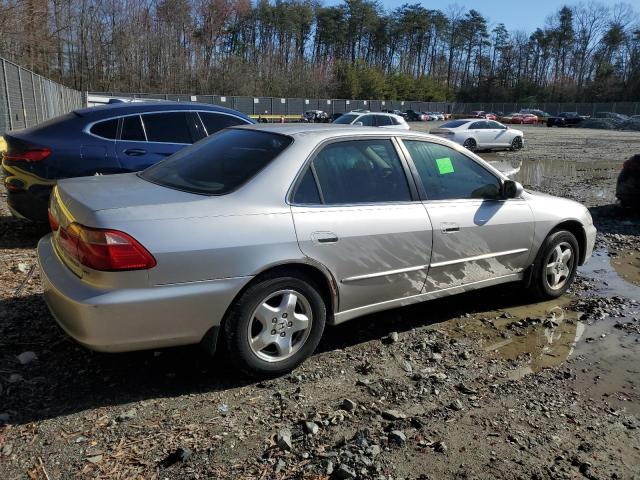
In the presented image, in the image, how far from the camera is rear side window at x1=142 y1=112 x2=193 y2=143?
6.66 m

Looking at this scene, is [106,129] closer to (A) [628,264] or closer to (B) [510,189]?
(B) [510,189]

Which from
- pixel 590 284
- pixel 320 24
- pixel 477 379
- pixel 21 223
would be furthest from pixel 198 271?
pixel 320 24

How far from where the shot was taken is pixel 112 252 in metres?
2.91

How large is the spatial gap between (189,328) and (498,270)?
2.81 metres

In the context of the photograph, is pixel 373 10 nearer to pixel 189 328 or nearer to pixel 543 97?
pixel 543 97

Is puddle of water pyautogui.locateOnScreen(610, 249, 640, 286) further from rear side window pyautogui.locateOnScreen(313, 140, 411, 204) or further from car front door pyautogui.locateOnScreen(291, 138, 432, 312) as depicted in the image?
rear side window pyautogui.locateOnScreen(313, 140, 411, 204)

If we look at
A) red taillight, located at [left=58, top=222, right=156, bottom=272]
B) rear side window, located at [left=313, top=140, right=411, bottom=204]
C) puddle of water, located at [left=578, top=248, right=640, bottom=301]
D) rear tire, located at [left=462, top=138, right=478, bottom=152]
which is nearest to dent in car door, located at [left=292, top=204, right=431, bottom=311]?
rear side window, located at [left=313, top=140, right=411, bottom=204]

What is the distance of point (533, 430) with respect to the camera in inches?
122

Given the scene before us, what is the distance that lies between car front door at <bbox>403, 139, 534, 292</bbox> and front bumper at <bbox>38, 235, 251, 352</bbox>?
173 cm

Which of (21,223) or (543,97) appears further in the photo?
(543,97)

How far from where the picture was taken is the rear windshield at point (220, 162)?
140 inches

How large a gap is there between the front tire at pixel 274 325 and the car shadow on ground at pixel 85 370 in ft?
0.57

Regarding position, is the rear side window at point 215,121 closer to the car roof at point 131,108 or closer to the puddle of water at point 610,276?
the car roof at point 131,108

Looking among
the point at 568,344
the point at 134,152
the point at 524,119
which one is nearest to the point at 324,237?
the point at 568,344
